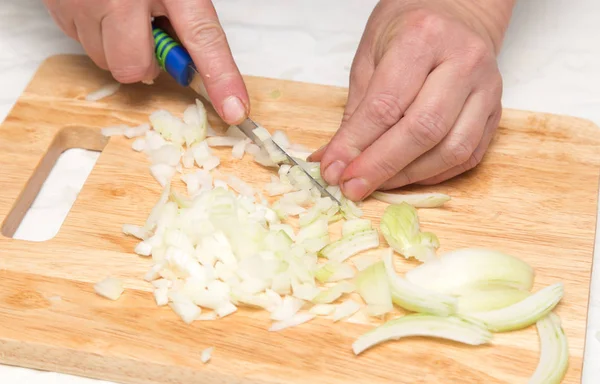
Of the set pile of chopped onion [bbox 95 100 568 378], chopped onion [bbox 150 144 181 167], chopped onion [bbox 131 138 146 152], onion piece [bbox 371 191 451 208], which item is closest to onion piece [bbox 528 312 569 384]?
pile of chopped onion [bbox 95 100 568 378]

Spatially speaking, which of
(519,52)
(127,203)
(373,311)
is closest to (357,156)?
(373,311)

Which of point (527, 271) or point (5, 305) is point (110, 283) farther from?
point (527, 271)

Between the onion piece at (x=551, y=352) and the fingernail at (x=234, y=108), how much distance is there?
0.84 m

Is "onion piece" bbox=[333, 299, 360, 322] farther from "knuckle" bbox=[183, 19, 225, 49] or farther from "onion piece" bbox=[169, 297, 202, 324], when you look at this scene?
"knuckle" bbox=[183, 19, 225, 49]

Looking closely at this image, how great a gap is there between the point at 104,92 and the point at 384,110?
852mm

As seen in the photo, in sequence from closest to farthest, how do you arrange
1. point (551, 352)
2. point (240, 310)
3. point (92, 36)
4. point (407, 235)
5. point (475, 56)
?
1. point (551, 352)
2. point (240, 310)
3. point (407, 235)
4. point (475, 56)
5. point (92, 36)

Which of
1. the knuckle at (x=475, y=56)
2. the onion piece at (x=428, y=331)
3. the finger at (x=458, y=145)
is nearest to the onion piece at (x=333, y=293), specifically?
the onion piece at (x=428, y=331)

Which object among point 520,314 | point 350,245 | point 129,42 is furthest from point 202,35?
point 520,314

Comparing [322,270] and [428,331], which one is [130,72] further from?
[428,331]

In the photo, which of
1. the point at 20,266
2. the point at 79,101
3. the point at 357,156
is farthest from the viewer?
the point at 79,101

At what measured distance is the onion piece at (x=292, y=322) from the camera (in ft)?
4.99

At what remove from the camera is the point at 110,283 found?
1584mm

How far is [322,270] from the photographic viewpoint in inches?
63.1

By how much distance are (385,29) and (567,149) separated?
1.86 ft
